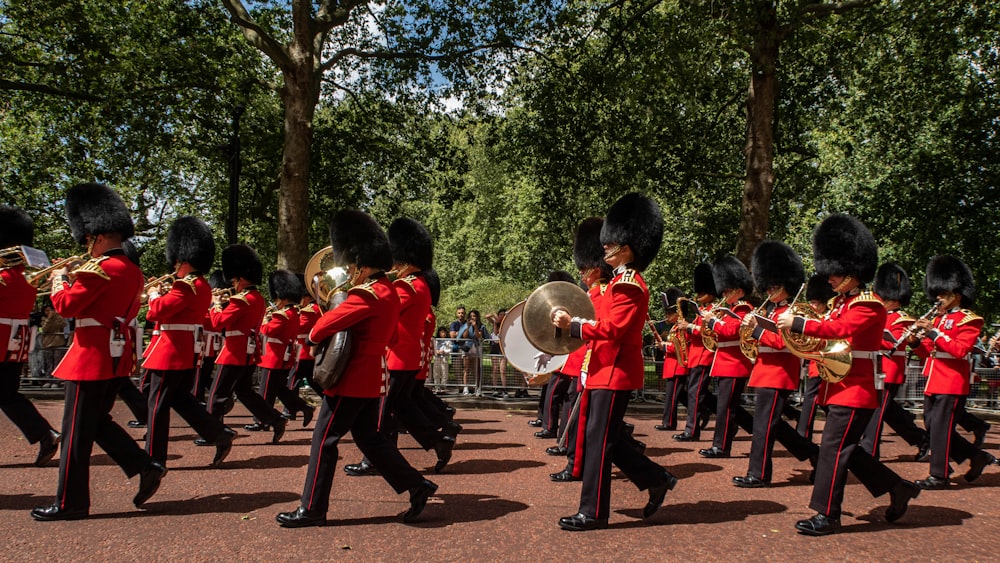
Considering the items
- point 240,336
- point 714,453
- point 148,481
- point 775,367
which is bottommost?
point 148,481

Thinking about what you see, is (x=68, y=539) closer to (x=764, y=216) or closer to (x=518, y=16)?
(x=764, y=216)

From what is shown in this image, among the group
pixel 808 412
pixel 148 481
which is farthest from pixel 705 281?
pixel 148 481

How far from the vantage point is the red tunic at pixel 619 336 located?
4.96 meters

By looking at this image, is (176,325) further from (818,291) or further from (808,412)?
(818,291)

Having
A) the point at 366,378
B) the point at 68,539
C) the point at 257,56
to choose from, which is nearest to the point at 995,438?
the point at 366,378

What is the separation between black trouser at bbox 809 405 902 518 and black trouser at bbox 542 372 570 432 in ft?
12.1

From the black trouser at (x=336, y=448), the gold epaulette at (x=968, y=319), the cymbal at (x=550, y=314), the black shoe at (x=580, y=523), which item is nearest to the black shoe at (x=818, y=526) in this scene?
the black shoe at (x=580, y=523)

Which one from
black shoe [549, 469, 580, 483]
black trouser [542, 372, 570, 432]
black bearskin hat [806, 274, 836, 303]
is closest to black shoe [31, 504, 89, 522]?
black shoe [549, 469, 580, 483]

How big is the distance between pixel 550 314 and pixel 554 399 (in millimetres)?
4119

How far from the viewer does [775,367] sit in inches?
271

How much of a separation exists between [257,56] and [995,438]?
618 inches

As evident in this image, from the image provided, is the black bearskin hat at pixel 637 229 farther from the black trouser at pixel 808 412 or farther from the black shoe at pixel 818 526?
the black trouser at pixel 808 412

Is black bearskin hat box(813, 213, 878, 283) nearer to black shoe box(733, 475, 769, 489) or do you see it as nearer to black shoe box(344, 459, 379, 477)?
black shoe box(733, 475, 769, 489)

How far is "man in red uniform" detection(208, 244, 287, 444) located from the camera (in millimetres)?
8164
